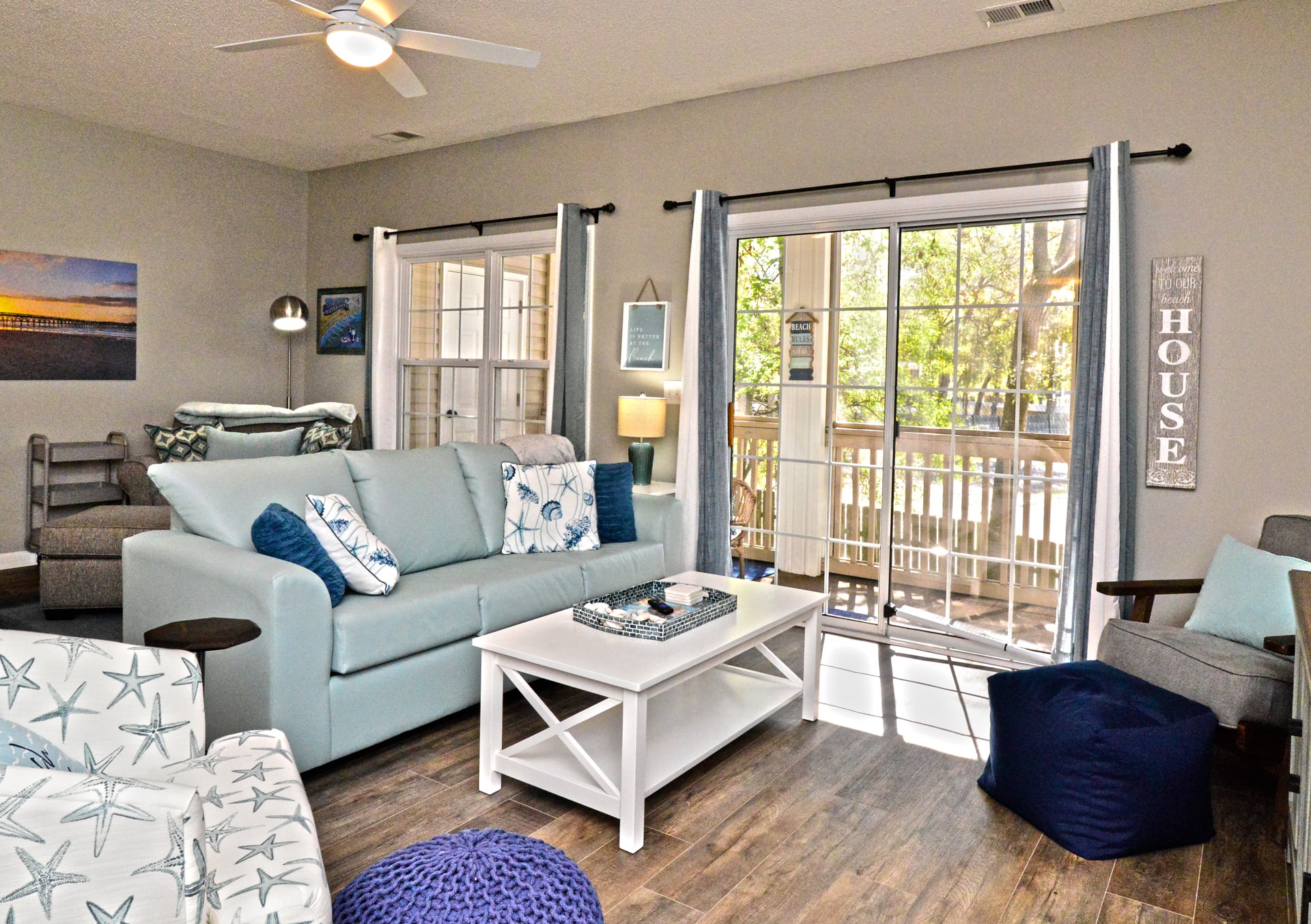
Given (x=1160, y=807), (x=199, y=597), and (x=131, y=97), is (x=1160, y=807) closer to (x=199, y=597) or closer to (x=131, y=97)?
(x=199, y=597)

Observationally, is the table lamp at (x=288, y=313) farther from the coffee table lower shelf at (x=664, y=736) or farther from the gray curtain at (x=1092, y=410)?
the gray curtain at (x=1092, y=410)

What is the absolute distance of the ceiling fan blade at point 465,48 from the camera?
3.41 m

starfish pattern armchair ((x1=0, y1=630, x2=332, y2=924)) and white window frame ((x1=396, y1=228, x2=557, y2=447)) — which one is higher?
white window frame ((x1=396, y1=228, x2=557, y2=447))

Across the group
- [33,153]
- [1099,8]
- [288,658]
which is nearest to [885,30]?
[1099,8]

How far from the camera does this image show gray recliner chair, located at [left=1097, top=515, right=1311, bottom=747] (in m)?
2.75

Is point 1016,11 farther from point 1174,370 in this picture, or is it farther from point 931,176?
point 1174,370

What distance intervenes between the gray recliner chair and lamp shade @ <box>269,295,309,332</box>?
5.48 metres

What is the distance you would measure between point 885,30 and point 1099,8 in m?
0.84

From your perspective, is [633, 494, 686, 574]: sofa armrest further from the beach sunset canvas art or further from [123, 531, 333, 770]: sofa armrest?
the beach sunset canvas art

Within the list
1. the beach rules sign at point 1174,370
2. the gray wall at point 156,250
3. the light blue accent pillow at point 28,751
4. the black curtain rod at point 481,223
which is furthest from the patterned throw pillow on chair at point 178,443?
the beach rules sign at point 1174,370

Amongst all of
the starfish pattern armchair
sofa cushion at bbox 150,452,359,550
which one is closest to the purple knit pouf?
the starfish pattern armchair

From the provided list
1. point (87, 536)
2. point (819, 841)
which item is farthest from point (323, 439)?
point (819, 841)

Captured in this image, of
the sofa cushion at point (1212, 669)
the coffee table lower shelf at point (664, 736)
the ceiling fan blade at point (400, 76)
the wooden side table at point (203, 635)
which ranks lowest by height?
the coffee table lower shelf at point (664, 736)

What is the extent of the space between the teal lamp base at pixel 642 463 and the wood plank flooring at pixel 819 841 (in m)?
2.08
